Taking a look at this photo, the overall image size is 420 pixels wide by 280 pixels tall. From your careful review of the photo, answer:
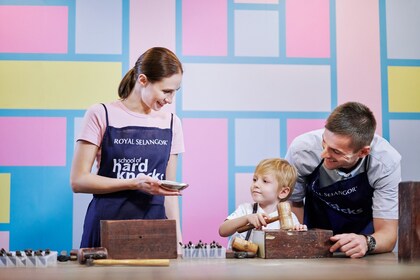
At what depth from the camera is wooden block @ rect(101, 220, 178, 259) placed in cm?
198

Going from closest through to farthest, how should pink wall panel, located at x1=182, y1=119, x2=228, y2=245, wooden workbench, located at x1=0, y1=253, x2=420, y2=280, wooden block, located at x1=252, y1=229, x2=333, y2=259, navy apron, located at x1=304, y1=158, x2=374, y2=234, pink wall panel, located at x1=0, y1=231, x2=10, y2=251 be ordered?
wooden workbench, located at x1=0, y1=253, x2=420, y2=280, wooden block, located at x1=252, y1=229, x2=333, y2=259, navy apron, located at x1=304, y1=158, x2=374, y2=234, pink wall panel, located at x1=0, y1=231, x2=10, y2=251, pink wall panel, located at x1=182, y1=119, x2=228, y2=245

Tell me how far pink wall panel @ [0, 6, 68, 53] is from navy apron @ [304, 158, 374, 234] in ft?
5.34

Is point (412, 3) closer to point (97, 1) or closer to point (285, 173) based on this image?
point (285, 173)

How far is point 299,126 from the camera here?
3605mm

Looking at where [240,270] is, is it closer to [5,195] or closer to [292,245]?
[292,245]

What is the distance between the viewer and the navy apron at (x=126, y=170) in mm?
2639

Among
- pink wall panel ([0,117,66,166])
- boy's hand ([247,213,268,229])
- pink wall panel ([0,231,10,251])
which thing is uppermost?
pink wall panel ([0,117,66,166])

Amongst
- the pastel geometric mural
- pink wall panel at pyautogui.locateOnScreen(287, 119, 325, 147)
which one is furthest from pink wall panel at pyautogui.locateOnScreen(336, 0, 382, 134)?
pink wall panel at pyautogui.locateOnScreen(287, 119, 325, 147)

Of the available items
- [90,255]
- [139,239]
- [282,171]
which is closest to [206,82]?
[282,171]

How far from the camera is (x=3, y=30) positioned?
3422mm

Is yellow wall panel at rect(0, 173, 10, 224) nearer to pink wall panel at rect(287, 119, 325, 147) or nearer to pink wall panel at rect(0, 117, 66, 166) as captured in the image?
pink wall panel at rect(0, 117, 66, 166)

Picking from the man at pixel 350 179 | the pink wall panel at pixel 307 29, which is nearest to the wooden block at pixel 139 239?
the man at pixel 350 179

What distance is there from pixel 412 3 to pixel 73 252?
9.00 ft

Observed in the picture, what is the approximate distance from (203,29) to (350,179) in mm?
1312
